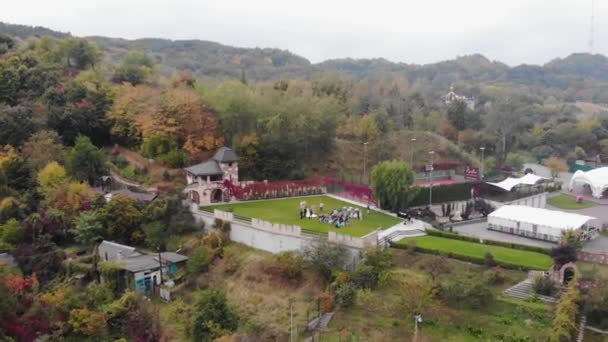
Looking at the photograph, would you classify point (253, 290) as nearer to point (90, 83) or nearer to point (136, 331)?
point (136, 331)

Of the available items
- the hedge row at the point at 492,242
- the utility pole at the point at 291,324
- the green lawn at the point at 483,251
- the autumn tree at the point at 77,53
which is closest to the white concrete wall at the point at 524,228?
the hedge row at the point at 492,242

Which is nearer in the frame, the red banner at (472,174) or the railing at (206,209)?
the railing at (206,209)

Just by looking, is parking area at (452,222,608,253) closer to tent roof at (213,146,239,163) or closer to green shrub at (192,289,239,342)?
green shrub at (192,289,239,342)

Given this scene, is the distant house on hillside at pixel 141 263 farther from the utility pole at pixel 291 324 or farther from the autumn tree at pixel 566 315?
the autumn tree at pixel 566 315

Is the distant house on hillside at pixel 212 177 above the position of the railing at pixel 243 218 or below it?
above

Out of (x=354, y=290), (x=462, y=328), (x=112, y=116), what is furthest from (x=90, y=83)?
(x=462, y=328)

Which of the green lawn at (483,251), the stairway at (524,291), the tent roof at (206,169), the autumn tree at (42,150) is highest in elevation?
the autumn tree at (42,150)

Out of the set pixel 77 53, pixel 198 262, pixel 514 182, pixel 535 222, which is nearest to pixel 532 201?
pixel 514 182
